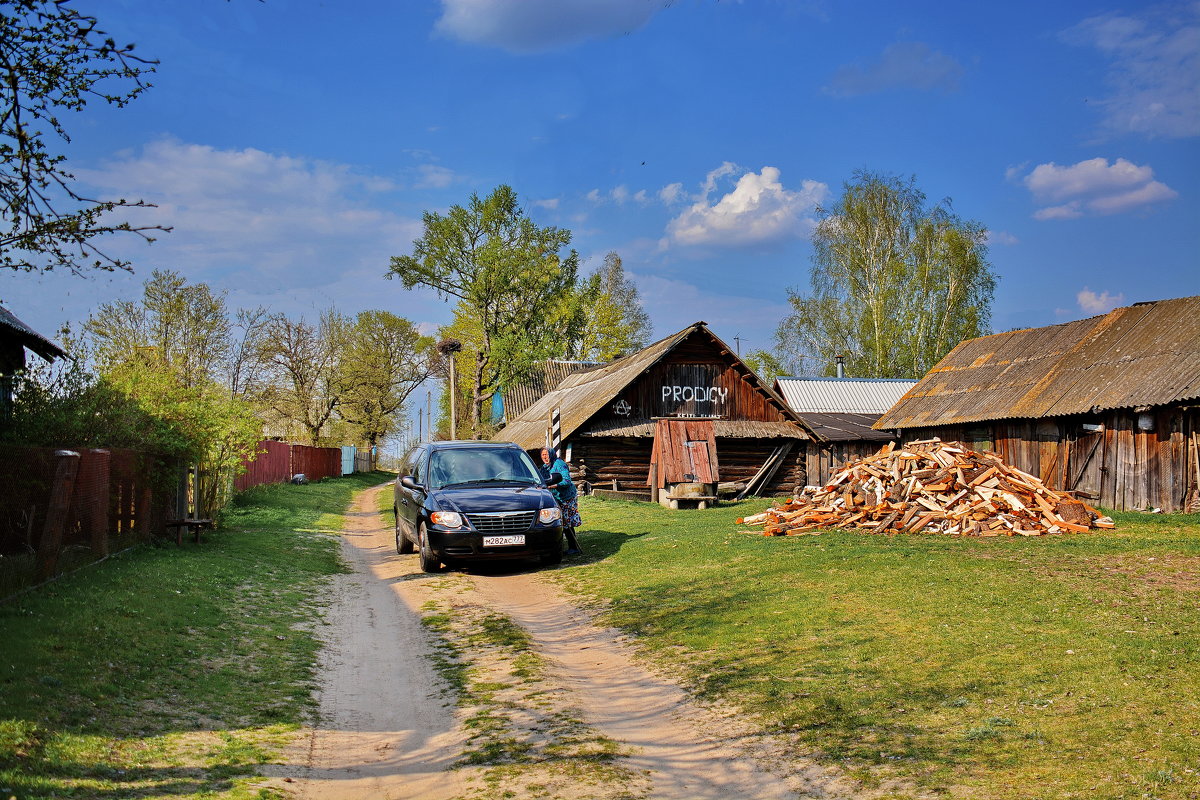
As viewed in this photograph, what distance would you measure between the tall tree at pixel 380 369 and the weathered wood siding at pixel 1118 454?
45838 millimetres

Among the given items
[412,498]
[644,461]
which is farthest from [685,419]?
[412,498]

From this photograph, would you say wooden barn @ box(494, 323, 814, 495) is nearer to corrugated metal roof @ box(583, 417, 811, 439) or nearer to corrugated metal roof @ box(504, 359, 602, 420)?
corrugated metal roof @ box(583, 417, 811, 439)

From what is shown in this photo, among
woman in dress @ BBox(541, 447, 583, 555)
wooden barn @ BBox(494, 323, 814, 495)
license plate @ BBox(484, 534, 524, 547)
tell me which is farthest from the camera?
wooden barn @ BBox(494, 323, 814, 495)

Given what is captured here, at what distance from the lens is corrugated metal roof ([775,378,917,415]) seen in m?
37.9

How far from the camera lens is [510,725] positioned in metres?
5.66

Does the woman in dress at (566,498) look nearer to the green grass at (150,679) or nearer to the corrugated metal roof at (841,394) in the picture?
the green grass at (150,679)

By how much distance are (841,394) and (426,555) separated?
98.1ft

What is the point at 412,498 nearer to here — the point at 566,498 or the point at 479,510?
the point at 479,510

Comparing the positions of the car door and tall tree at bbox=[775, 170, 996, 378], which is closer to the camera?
the car door

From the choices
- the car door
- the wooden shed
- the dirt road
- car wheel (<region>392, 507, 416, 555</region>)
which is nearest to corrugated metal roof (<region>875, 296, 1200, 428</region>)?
the car door

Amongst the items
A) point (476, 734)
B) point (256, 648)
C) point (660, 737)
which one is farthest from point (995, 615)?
point (256, 648)

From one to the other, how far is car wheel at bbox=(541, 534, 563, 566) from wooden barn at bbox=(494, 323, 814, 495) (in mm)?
12492

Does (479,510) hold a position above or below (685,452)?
below

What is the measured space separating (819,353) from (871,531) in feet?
123
